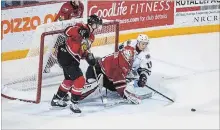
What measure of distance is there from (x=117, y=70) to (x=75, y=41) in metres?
0.23

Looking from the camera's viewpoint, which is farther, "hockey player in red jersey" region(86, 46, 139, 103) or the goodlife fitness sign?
the goodlife fitness sign

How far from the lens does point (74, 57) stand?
196 cm

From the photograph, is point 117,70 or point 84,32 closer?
point 84,32

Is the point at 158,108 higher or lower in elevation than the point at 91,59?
lower

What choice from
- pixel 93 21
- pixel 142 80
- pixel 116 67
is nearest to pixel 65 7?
pixel 93 21

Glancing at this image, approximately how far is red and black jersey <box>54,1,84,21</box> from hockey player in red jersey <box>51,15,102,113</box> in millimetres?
109

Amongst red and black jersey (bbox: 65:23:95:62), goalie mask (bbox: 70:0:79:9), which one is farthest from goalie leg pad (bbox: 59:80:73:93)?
goalie mask (bbox: 70:0:79:9)

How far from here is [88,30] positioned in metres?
1.95

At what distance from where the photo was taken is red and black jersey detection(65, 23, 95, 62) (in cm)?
194

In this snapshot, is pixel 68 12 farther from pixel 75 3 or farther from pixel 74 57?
pixel 74 57

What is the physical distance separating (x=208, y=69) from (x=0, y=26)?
99cm

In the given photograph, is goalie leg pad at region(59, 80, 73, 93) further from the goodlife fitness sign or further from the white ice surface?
the goodlife fitness sign

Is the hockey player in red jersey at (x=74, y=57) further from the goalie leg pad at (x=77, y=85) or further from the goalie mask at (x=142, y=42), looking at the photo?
the goalie mask at (x=142, y=42)

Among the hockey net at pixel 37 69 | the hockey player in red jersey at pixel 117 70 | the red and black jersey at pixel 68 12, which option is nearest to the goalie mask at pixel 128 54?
A: the hockey player in red jersey at pixel 117 70
